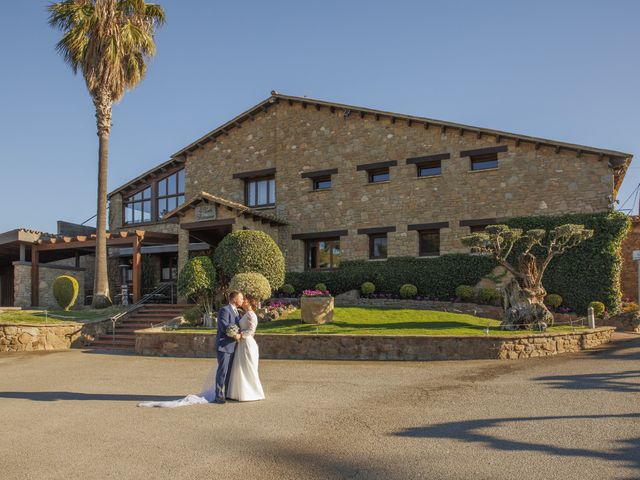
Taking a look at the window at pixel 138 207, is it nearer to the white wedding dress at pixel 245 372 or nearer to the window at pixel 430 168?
the window at pixel 430 168

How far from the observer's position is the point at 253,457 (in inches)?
215

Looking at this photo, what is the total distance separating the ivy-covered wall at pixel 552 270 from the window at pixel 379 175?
3.62 metres

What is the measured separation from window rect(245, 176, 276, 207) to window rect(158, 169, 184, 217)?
4280 mm

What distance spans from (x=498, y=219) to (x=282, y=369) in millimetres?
11858

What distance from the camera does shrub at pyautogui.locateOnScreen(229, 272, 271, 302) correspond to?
15.9 m

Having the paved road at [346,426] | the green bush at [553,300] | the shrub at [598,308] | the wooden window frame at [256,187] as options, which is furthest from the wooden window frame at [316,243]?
the paved road at [346,426]

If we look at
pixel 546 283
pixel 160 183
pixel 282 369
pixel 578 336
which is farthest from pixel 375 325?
pixel 160 183

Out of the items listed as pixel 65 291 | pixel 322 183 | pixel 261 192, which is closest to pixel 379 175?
pixel 322 183

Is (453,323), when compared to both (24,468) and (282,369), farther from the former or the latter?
(24,468)

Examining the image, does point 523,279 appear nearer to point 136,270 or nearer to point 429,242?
point 429,242

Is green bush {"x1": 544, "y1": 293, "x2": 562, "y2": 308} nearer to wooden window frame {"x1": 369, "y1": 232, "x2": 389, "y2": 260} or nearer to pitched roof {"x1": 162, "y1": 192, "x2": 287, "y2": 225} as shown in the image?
wooden window frame {"x1": 369, "y1": 232, "x2": 389, "y2": 260}

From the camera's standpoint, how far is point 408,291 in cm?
2005

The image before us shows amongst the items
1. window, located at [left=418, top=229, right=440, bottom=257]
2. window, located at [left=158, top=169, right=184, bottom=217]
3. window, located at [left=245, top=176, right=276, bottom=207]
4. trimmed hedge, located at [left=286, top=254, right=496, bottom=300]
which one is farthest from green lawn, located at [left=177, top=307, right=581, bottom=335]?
window, located at [left=158, top=169, right=184, bottom=217]

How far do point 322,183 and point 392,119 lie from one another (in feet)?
14.2
